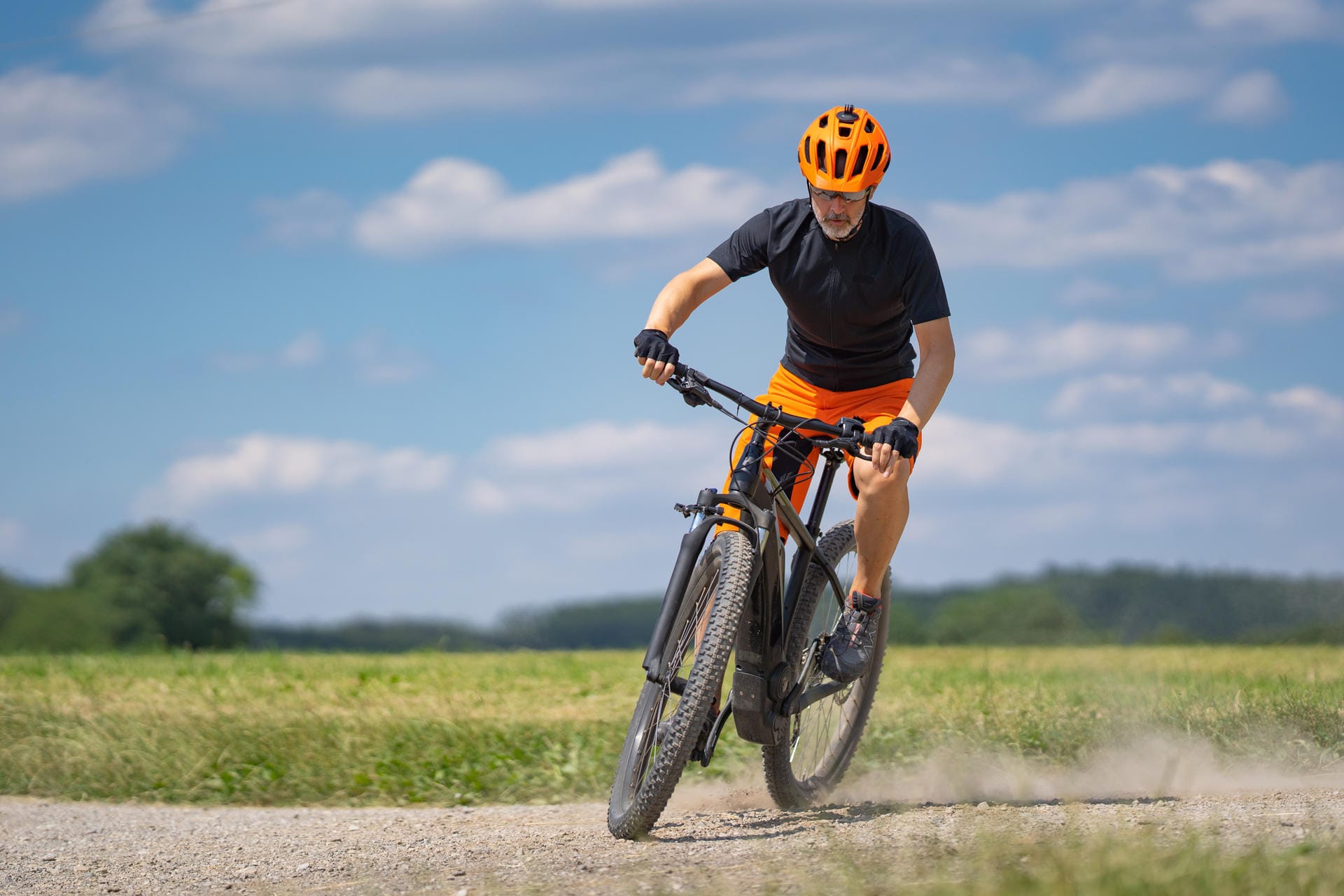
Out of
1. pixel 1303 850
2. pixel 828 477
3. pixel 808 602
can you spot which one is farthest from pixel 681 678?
pixel 1303 850

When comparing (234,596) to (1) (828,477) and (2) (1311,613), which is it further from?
(1) (828,477)

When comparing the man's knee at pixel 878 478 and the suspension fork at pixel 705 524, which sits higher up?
the man's knee at pixel 878 478

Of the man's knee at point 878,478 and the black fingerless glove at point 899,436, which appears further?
the man's knee at point 878,478

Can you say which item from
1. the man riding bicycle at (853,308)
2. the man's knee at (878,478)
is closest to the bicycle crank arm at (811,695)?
the man riding bicycle at (853,308)

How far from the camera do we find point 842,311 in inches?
199

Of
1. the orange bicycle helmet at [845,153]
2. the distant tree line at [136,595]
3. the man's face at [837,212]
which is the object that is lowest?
the distant tree line at [136,595]

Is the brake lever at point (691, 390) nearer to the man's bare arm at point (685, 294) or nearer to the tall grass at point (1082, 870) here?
the man's bare arm at point (685, 294)

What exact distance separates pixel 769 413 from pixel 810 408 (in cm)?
82

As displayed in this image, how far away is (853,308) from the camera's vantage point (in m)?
5.03

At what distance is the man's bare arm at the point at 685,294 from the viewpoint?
15.9 feet

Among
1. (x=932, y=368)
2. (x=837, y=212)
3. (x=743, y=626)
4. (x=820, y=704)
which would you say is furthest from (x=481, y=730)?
(x=837, y=212)

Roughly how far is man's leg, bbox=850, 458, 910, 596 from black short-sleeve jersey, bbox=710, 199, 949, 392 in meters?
0.64

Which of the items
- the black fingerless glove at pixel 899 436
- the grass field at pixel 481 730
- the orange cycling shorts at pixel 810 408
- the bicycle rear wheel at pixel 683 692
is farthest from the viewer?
the grass field at pixel 481 730

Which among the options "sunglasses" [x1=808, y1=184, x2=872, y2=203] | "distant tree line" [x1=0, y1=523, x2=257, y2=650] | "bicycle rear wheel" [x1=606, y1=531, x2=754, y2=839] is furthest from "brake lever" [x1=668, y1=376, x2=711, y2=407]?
"distant tree line" [x1=0, y1=523, x2=257, y2=650]
